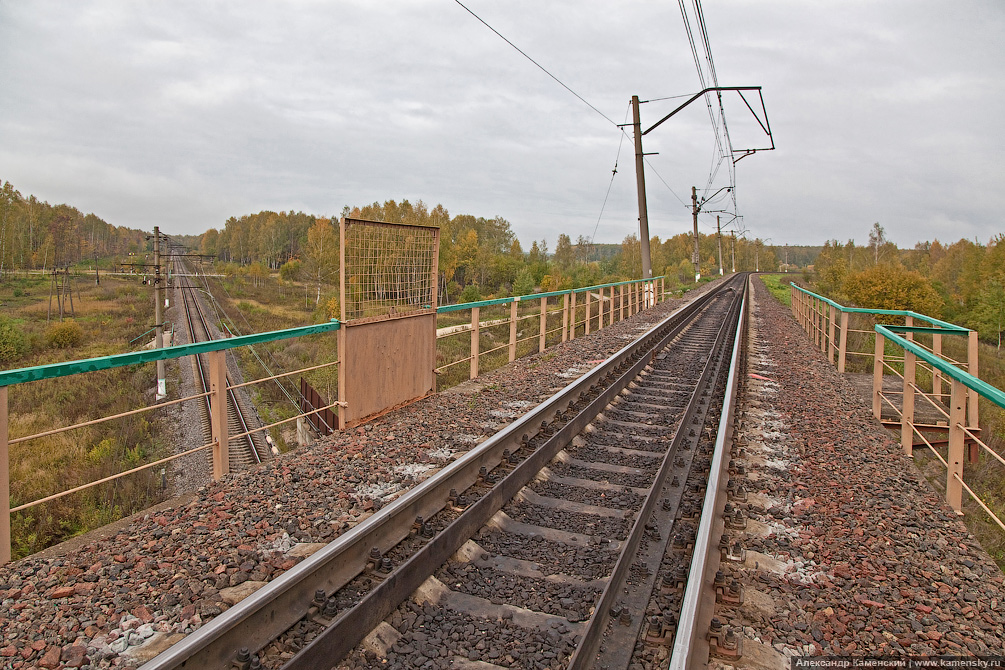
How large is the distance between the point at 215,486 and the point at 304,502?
2.64ft

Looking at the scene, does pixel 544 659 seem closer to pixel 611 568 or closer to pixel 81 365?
pixel 611 568

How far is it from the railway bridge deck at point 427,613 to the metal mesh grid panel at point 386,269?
133 centimetres

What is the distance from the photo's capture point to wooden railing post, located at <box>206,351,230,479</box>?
433 cm

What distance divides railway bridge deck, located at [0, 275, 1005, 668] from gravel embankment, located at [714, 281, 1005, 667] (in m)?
0.01

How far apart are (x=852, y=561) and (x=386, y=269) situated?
5130mm

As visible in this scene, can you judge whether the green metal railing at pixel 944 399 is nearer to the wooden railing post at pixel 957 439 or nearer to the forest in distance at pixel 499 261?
the wooden railing post at pixel 957 439

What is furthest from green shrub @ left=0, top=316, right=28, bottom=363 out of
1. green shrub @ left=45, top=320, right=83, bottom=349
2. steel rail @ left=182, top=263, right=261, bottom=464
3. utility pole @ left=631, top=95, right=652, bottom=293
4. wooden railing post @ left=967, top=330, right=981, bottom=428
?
wooden railing post @ left=967, top=330, right=981, bottom=428

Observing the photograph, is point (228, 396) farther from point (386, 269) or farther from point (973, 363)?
point (973, 363)

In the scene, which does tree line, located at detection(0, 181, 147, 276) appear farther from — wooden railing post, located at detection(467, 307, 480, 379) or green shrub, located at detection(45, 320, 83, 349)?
wooden railing post, located at detection(467, 307, 480, 379)

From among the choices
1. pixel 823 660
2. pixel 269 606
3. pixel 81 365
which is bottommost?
pixel 823 660

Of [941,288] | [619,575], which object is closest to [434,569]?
[619,575]

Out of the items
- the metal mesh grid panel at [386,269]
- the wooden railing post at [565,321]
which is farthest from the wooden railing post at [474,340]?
the wooden railing post at [565,321]

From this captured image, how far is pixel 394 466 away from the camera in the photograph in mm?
4930

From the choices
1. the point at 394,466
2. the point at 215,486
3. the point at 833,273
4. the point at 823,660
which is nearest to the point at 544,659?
the point at 823,660
